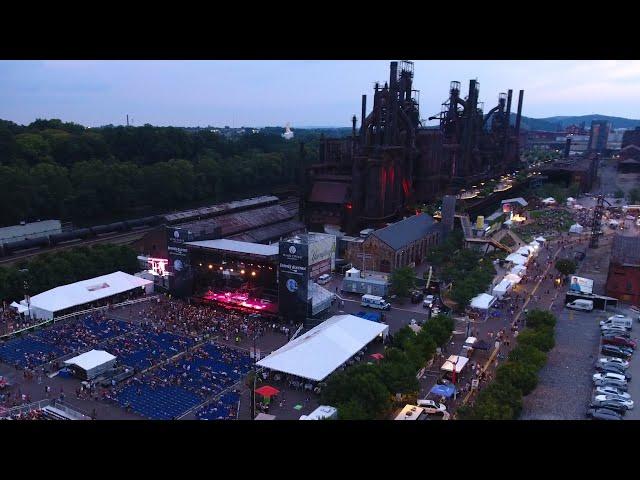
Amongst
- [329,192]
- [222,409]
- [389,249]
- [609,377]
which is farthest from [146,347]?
[329,192]

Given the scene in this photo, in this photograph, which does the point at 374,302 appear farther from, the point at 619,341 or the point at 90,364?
the point at 90,364

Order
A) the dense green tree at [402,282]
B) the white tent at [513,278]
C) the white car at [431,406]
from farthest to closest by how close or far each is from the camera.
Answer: the white tent at [513,278]
the dense green tree at [402,282]
the white car at [431,406]

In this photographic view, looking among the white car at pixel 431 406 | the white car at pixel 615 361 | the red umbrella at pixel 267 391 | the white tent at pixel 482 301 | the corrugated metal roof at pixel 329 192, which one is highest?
the corrugated metal roof at pixel 329 192

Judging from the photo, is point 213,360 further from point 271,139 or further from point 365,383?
point 271,139

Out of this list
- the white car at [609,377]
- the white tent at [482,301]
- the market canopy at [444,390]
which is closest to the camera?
the market canopy at [444,390]

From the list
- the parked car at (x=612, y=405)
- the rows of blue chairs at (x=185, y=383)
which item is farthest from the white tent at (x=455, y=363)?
the rows of blue chairs at (x=185, y=383)

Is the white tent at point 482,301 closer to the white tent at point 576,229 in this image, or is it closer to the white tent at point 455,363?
the white tent at point 455,363
